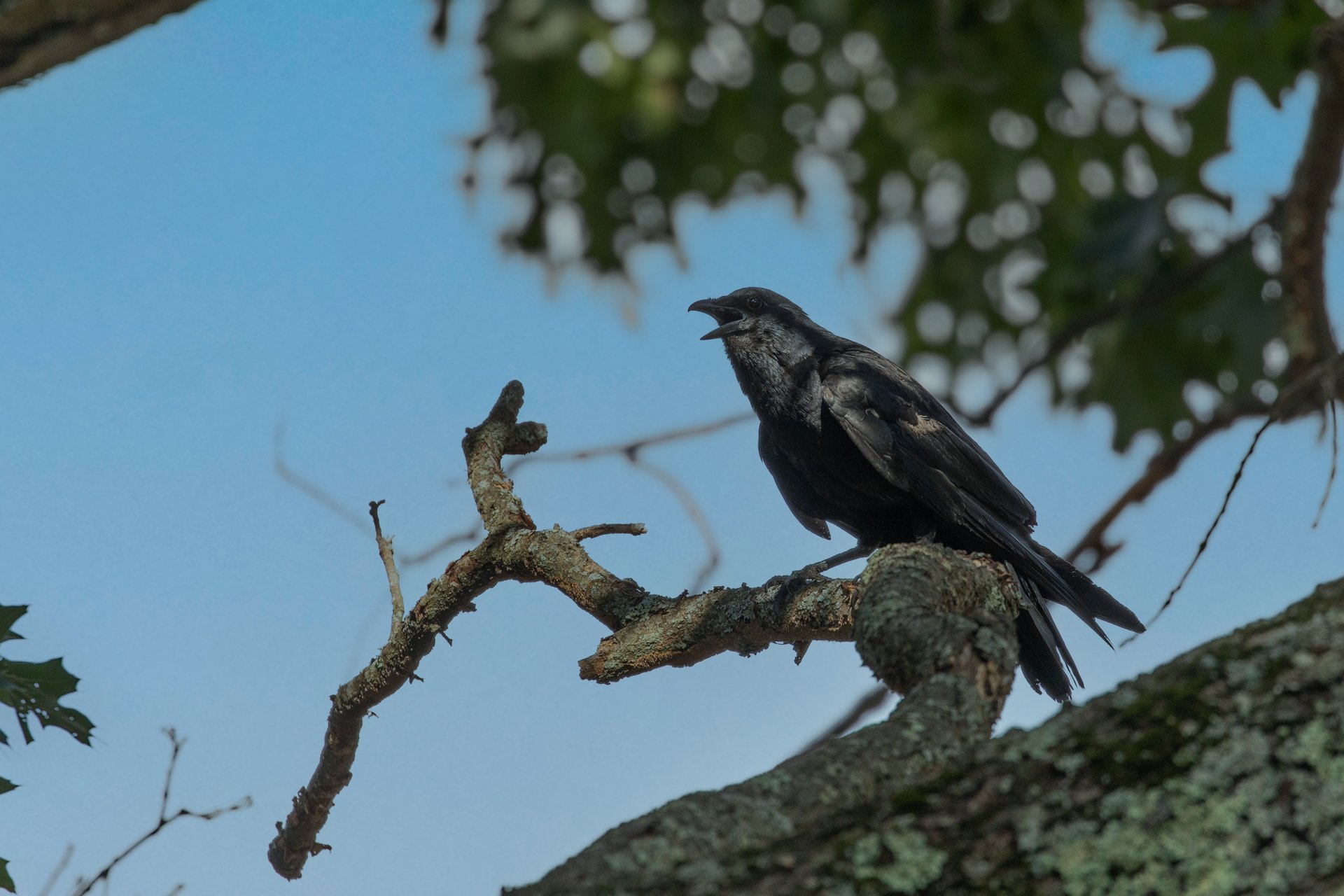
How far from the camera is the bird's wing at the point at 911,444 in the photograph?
4078 millimetres

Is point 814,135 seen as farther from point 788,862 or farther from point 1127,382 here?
point 788,862

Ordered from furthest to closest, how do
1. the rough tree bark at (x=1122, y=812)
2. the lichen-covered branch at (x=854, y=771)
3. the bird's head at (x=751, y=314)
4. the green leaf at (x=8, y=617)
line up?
the bird's head at (x=751, y=314)
the green leaf at (x=8, y=617)
the lichen-covered branch at (x=854, y=771)
the rough tree bark at (x=1122, y=812)

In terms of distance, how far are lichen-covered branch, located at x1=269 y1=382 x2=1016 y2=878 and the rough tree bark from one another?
17.6 inches

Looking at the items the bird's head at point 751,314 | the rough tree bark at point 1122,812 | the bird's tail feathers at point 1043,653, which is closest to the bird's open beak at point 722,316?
the bird's head at point 751,314

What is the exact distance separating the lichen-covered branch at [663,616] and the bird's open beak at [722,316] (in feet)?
3.69

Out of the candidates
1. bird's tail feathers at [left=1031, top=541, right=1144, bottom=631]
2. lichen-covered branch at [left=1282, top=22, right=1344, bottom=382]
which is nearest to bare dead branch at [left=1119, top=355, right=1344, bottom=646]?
lichen-covered branch at [left=1282, top=22, right=1344, bottom=382]

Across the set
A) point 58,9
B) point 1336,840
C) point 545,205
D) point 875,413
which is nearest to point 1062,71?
point 875,413

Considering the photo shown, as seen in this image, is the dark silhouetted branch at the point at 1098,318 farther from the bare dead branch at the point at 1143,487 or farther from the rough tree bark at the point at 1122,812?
the rough tree bark at the point at 1122,812

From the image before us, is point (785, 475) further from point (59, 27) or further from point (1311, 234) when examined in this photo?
point (59, 27)

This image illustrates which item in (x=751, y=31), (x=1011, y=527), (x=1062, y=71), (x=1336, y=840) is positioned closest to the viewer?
(x=1336, y=840)

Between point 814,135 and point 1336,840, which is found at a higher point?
point 814,135

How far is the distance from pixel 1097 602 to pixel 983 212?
2369 millimetres

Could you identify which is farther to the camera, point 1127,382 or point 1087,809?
point 1127,382

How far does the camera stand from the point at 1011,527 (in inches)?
160
